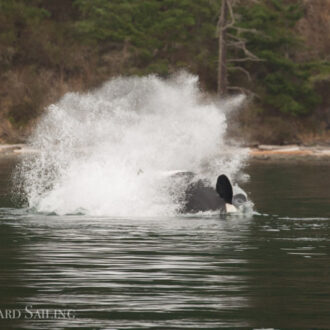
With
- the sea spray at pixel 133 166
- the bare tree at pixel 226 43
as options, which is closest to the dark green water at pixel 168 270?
the sea spray at pixel 133 166

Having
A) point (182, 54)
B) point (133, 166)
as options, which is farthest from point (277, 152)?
point (133, 166)

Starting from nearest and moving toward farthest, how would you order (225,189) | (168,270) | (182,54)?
(168,270), (225,189), (182,54)

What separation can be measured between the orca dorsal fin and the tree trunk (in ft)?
118

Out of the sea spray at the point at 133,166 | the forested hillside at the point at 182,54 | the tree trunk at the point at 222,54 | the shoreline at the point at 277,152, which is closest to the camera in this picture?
the sea spray at the point at 133,166

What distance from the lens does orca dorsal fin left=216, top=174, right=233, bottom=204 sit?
20641 millimetres

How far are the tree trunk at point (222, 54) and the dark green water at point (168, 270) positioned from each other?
34.8 metres

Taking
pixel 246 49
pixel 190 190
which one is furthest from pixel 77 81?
pixel 190 190

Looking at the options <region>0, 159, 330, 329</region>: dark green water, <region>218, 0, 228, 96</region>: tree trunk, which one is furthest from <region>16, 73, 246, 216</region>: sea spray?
<region>218, 0, 228, 96</region>: tree trunk

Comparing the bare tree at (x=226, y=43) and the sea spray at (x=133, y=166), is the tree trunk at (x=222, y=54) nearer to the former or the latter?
the bare tree at (x=226, y=43)

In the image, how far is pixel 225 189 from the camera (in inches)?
822

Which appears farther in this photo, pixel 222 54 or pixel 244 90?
pixel 244 90

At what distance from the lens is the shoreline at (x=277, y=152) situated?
49875 mm

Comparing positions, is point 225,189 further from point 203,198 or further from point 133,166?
point 133,166

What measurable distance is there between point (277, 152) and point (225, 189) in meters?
32.5
